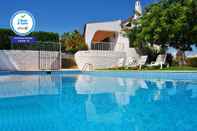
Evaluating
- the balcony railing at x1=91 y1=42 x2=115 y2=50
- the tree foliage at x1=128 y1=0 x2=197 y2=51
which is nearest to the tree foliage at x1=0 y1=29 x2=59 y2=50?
the balcony railing at x1=91 y1=42 x2=115 y2=50

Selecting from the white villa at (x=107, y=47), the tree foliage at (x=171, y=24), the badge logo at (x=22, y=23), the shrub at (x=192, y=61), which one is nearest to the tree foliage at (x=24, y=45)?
the badge logo at (x=22, y=23)

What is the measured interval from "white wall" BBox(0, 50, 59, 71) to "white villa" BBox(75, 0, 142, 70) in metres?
2.20

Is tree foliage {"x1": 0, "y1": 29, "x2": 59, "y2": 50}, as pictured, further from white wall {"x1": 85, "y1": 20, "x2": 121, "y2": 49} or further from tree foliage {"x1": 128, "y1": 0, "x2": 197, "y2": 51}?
tree foliage {"x1": 128, "y1": 0, "x2": 197, "y2": 51}

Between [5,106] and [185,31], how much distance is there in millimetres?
15904

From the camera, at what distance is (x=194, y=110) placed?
244 inches

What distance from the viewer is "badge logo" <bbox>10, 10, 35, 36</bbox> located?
2457 centimetres

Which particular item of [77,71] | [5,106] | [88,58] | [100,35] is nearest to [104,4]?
[100,35]

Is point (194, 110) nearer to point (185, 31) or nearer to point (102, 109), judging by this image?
point (102, 109)

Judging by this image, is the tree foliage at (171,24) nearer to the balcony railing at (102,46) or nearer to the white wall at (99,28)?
the balcony railing at (102,46)

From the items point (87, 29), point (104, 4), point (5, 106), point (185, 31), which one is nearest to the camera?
point (5, 106)

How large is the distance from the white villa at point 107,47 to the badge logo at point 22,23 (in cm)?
568

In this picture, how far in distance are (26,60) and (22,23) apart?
512 cm

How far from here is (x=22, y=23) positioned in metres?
25.3

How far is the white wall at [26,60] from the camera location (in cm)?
2122
